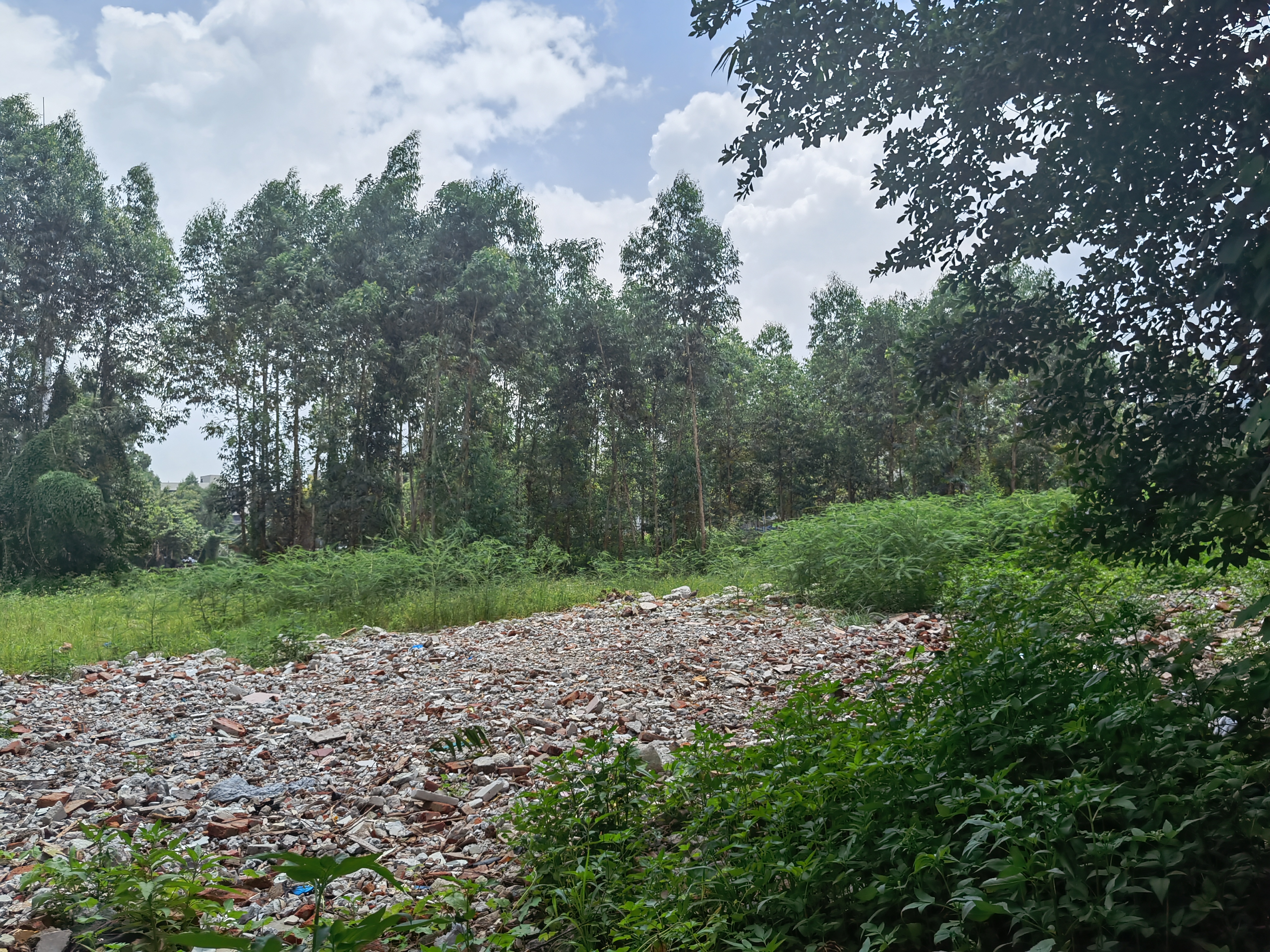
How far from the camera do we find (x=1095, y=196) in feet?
7.16

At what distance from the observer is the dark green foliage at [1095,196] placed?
6.44 ft

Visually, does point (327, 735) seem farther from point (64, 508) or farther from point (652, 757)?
point (64, 508)

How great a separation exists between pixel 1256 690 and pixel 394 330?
18.2m

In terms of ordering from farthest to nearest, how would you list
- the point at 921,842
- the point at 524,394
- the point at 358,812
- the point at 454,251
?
the point at 524,394 → the point at 454,251 → the point at 358,812 → the point at 921,842

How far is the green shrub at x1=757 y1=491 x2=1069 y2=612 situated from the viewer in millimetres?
6074

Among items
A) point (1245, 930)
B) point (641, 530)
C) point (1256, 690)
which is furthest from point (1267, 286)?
point (641, 530)

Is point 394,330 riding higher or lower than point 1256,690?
higher

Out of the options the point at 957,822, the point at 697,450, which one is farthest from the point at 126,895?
the point at 697,450

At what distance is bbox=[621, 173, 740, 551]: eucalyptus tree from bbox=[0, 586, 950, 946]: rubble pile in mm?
11727

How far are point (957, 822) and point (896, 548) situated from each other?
16.1 ft

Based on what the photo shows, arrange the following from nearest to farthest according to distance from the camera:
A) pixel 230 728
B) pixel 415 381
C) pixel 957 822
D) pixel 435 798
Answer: pixel 957 822
pixel 435 798
pixel 230 728
pixel 415 381

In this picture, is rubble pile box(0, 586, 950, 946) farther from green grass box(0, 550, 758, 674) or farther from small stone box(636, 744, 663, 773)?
green grass box(0, 550, 758, 674)

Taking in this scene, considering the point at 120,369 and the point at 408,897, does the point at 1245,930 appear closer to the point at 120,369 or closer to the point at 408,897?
the point at 408,897

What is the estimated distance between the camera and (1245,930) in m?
1.39
